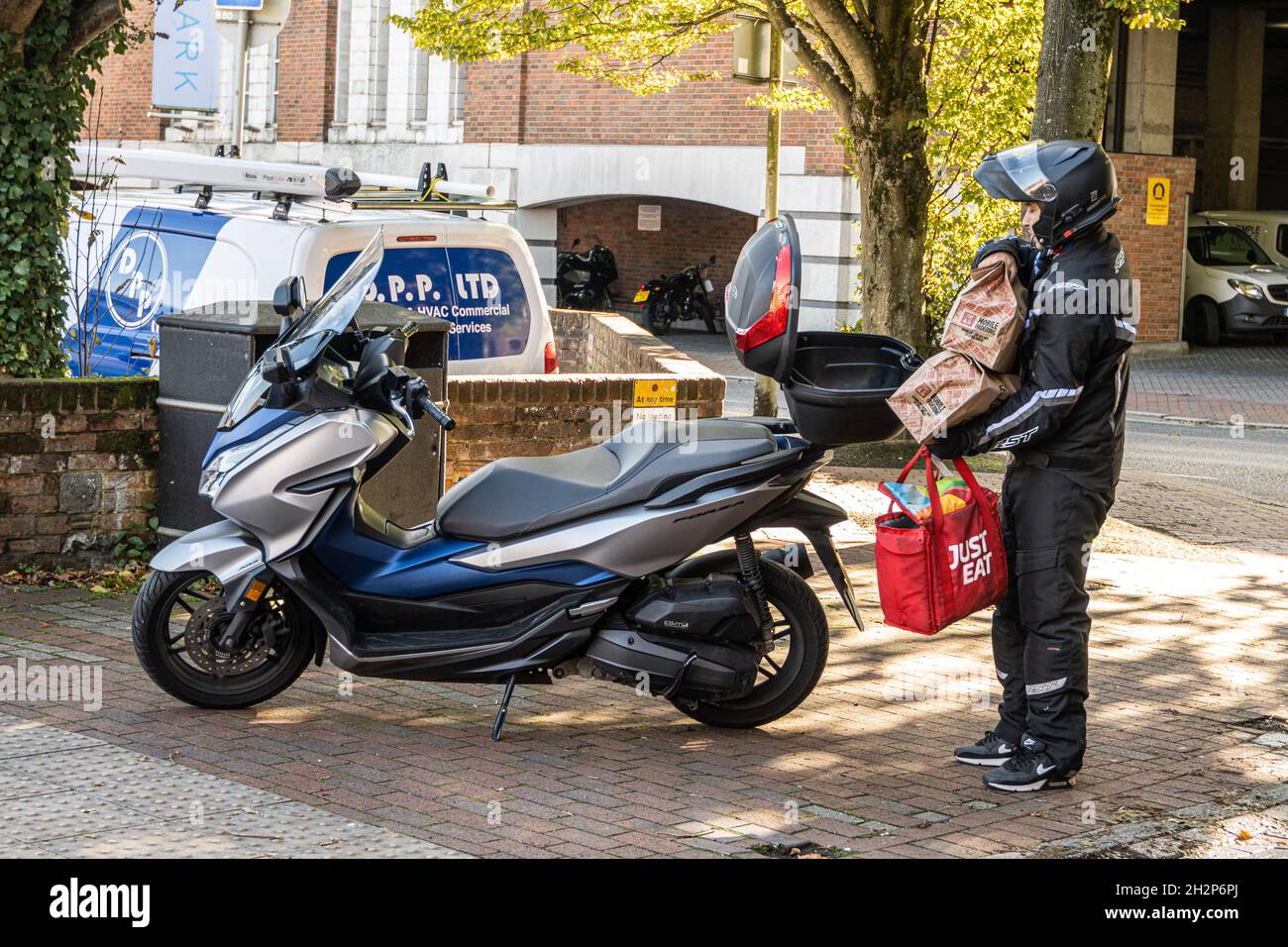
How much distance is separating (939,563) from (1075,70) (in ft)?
18.5

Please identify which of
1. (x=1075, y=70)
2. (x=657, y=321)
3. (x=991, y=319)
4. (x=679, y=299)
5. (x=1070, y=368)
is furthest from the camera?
(x=657, y=321)

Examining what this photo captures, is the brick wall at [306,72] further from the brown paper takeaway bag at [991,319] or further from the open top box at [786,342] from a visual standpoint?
the brown paper takeaway bag at [991,319]

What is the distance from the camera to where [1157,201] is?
25.6 metres

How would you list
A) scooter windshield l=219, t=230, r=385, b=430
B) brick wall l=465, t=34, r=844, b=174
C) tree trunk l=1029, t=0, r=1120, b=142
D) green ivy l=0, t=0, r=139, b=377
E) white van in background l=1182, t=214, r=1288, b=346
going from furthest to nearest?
white van in background l=1182, t=214, r=1288, b=346 → brick wall l=465, t=34, r=844, b=174 → tree trunk l=1029, t=0, r=1120, b=142 → green ivy l=0, t=0, r=139, b=377 → scooter windshield l=219, t=230, r=385, b=430

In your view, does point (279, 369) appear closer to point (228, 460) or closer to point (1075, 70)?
point (228, 460)

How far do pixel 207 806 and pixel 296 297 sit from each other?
6.29 feet

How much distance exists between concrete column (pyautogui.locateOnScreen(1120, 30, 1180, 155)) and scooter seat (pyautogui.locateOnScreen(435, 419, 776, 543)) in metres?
22.2

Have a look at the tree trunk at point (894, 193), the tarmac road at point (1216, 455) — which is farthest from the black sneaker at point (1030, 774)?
the tarmac road at point (1216, 455)

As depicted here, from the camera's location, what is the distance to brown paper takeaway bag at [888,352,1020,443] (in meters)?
5.34

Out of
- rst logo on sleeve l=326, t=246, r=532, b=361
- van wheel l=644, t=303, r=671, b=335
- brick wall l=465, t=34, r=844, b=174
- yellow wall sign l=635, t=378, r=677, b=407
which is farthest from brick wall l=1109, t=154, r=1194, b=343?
rst logo on sleeve l=326, t=246, r=532, b=361

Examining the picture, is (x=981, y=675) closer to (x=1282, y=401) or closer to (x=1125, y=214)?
(x=1282, y=401)

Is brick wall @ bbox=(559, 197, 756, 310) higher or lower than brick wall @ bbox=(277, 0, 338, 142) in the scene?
lower

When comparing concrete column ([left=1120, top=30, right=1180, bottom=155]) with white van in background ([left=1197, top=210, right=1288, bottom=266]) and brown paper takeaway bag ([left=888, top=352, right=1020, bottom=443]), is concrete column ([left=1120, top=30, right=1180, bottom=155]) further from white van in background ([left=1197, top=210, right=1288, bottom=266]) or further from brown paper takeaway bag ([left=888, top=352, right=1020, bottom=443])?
brown paper takeaway bag ([left=888, top=352, right=1020, bottom=443])

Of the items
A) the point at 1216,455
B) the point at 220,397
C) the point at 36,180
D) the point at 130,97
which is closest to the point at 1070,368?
the point at 220,397
